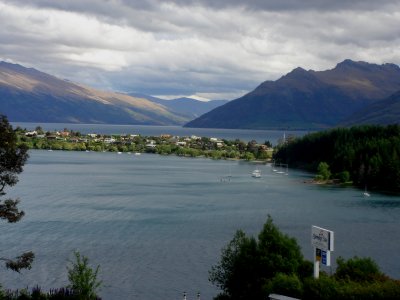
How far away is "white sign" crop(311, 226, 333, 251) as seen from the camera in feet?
79.7

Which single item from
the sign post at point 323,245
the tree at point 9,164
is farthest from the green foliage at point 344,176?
the tree at point 9,164

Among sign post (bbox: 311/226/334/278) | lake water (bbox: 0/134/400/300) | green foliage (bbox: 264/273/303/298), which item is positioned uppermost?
sign post (bbox: 311/226/334/278)

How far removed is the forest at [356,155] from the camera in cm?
11221

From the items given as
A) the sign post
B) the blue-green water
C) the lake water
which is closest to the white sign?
the sign post

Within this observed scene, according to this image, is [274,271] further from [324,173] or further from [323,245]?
[324,173]

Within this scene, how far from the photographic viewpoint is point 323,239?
974 inches

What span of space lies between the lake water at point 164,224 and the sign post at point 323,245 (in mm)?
14253

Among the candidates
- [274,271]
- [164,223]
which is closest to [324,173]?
[164,223]

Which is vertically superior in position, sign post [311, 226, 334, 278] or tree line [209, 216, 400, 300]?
sign post [311, 226, 334, 278]

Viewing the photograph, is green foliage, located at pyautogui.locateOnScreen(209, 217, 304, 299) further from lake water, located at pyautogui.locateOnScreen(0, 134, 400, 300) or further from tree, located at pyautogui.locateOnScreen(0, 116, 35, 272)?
tree, located at pyautogui.locateOnScreen(0, 116, 35, 272)

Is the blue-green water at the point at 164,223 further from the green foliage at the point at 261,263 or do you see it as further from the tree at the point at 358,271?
the tree at the point at 358,271

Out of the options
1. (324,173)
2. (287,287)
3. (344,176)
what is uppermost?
(324,173)

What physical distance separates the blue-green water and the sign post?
574 inches

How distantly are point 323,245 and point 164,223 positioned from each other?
42.9m
